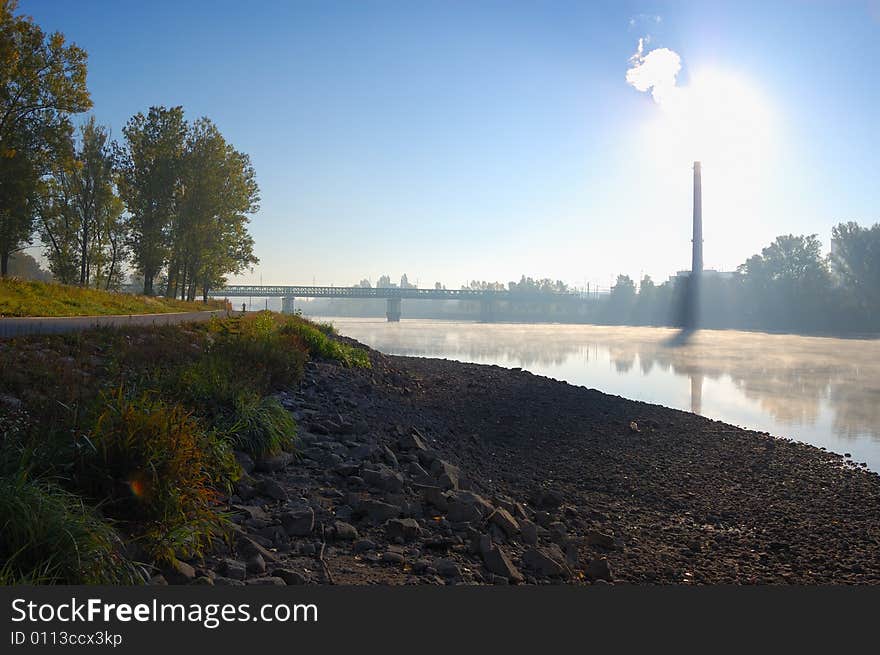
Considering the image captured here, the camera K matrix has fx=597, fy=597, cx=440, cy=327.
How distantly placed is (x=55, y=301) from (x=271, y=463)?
62.4 feet

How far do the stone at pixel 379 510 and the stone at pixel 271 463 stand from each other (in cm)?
146

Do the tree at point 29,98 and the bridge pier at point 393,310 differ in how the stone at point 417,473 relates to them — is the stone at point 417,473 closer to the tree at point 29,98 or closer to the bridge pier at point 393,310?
the tree at point 29,98

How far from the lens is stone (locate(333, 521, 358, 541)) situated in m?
6.21

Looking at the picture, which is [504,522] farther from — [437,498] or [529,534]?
[437,498]

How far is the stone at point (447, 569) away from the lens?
18.9 feet

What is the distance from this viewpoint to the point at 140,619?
3971 mm

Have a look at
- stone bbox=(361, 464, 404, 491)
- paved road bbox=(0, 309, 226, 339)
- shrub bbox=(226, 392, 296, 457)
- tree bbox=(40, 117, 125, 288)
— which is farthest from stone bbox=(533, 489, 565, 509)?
tree bbox=(40, 117, 125, 288)

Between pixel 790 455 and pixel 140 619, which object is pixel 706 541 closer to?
pixel 140 619

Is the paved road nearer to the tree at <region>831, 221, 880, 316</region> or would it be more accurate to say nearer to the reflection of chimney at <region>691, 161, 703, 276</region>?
the reflection of chimney at <region>691, 161, 703, 276</region>

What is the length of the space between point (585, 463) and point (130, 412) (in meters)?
10.3

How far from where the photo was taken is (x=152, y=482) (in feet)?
17.1

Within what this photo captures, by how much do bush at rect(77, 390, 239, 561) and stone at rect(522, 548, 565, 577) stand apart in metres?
3.26

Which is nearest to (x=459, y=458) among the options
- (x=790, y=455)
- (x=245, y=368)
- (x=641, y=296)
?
(x=245, y=368)

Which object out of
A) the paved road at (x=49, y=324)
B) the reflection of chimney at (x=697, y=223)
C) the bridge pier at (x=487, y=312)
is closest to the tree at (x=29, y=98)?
the paved road at (x=49, y=324)
